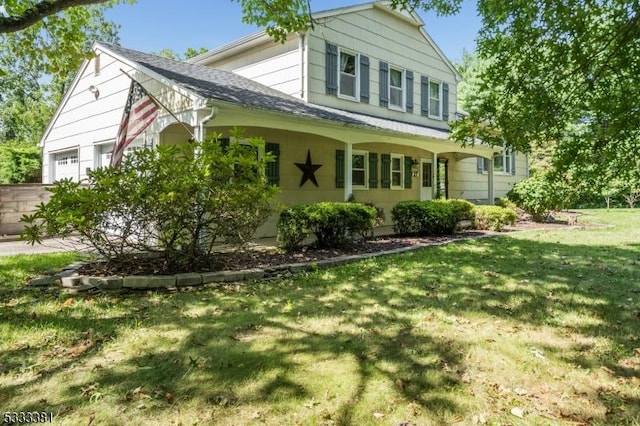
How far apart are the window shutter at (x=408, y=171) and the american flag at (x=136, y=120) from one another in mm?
9288

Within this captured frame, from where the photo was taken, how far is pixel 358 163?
13.0 meters

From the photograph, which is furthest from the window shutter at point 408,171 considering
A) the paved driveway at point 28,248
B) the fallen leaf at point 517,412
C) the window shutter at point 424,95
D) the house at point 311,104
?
the fallen leaf at point 517,412

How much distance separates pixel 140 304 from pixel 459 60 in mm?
43768

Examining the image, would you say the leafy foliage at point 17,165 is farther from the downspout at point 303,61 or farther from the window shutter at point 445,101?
the window shutter at point 445,101

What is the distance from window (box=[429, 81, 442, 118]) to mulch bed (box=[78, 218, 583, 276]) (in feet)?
24.2

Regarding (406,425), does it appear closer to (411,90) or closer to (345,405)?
(345,405)

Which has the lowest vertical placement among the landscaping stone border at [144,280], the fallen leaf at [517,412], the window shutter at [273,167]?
the fallen leaf at [517,412]

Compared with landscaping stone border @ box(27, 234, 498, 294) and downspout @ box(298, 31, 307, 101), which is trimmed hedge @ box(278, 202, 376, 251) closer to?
landscaping stone border @ box(27, 234, 498, 294)

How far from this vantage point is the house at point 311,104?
902cm

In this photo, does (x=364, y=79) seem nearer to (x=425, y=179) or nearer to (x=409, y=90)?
(x=409, y=90)

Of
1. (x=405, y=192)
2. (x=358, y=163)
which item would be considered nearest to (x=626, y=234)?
(x=405, y=192)

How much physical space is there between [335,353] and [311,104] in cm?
920

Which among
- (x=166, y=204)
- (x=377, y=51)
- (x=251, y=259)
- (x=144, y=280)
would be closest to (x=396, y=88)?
(x=377, y=51)

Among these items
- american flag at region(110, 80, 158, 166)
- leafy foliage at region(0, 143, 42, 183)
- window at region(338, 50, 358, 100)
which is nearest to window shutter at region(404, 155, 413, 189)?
window at region(338, 50, 358, 100)
